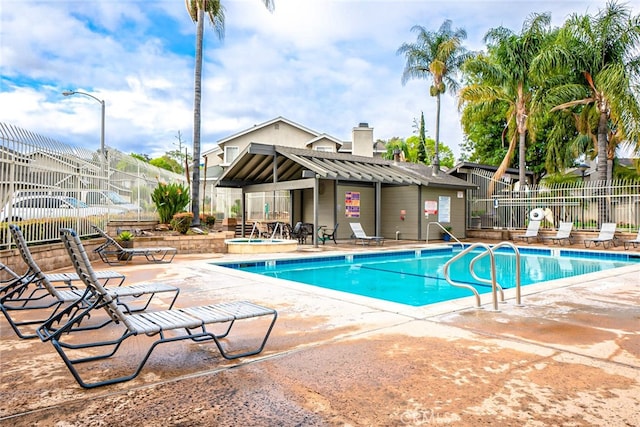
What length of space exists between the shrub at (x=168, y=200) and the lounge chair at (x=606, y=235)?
14075mm

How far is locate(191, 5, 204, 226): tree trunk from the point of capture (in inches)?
Result: 554

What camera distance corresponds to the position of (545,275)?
9.73 metres

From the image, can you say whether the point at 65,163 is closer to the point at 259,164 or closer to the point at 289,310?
the point at 289,310

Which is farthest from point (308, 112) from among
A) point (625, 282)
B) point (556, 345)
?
point (556, 345)

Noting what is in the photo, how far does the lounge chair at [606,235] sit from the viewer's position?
1501cm

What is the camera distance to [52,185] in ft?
27.7

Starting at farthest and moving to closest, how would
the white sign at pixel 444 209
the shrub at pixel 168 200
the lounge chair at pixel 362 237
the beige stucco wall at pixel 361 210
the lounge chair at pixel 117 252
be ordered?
the white sign at pixel 444 209 → the beige stucco wall at pixel 361 210 → the lounge chair at pixel 362 237 → the shrub at pixel 168 200 → the lounge chair at pixel 117 252

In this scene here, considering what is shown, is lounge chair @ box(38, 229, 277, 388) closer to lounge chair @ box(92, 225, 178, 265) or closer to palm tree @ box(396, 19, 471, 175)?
lounge chair @ box(92, 225, 178, 265)

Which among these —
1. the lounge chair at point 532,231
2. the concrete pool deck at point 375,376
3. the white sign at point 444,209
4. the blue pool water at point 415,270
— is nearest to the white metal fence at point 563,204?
the lounge chair at point 532,231

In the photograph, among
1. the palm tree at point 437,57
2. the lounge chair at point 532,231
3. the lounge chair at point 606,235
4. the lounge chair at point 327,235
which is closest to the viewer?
the lounge chair at point 606,235

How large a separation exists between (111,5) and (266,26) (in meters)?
5.81

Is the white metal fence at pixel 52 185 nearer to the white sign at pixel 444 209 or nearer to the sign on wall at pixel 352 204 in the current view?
the sign on wall at pixel 352 204

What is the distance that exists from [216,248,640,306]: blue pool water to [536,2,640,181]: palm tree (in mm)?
6383

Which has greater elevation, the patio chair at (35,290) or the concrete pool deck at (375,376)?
the patio chair at (35,290)
